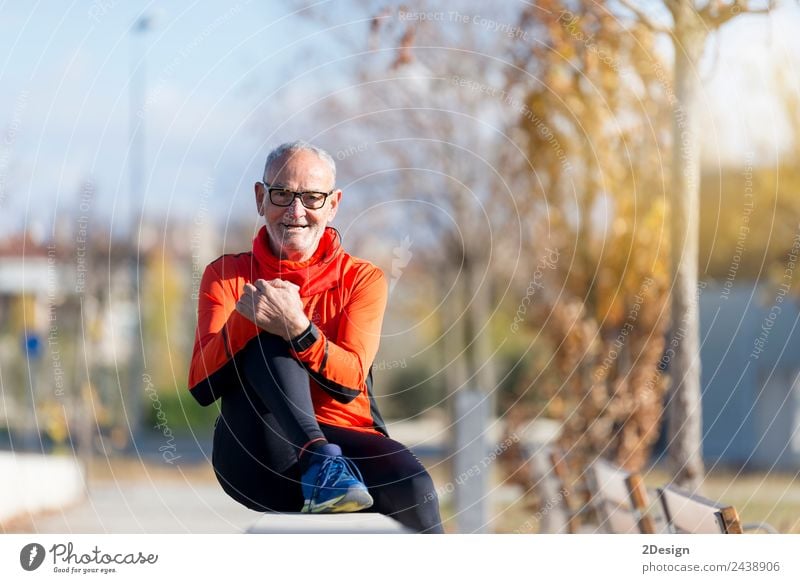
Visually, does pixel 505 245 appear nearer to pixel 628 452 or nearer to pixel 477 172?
pixel 477 172

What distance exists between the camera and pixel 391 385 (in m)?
19.4

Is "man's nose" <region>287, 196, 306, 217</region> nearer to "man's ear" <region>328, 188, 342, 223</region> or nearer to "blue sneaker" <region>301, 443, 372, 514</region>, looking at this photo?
"man's ear" <region>328, 188, 342, 223</region>

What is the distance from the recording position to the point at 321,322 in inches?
180

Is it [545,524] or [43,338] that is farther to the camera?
[43,338]

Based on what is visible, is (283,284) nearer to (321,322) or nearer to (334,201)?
(321,322)

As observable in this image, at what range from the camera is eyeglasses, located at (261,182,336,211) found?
452 centimetres

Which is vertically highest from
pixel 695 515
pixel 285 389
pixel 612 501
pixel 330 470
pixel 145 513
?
pixel 285 389

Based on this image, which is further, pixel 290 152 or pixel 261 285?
pixel 290 152

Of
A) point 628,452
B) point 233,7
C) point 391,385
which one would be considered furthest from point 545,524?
point 391,385
